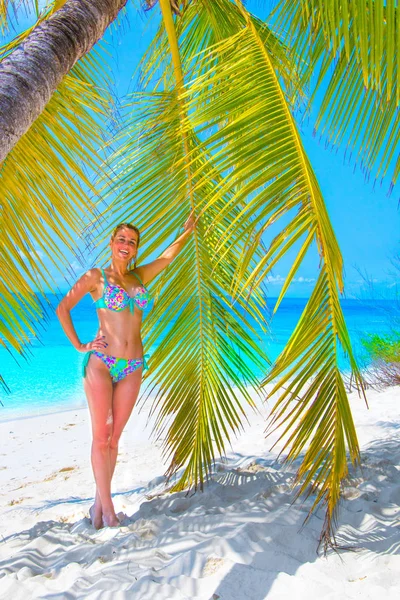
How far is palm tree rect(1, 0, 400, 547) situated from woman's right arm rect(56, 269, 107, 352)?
311 mm

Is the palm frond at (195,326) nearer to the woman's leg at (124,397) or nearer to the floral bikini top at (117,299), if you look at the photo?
the woman's leg at (124,397)

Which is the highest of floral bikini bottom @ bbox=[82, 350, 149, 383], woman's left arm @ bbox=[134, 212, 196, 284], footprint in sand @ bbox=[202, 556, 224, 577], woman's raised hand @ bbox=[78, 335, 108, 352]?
woman's left arm @ bbox=[134, 212, 196, 284]

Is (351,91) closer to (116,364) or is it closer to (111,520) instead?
(116,364)

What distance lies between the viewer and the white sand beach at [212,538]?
223 centimetres

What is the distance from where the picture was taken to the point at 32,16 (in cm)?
411

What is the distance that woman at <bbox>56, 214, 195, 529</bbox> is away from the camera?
10.4 ft

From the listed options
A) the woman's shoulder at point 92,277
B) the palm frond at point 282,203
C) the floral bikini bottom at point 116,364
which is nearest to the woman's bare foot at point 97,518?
the floral bikini bottom at point 116,364

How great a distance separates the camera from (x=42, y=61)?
7.72 ft

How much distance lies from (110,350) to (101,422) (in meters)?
0.41

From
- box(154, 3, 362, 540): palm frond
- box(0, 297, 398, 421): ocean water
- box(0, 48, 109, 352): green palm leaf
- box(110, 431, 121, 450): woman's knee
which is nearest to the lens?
box(154, 3, 362, 540): palm frond

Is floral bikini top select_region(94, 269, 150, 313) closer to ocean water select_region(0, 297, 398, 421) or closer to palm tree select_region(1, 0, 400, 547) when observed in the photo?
palm tree select_region(1, 0, 400, 547)

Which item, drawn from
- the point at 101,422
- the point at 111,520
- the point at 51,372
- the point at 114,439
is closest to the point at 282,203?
the point at 101,422

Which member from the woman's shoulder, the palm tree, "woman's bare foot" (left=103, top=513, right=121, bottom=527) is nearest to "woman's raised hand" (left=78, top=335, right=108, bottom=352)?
the woman's shoulder

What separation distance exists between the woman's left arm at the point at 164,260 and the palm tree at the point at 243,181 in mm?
73
